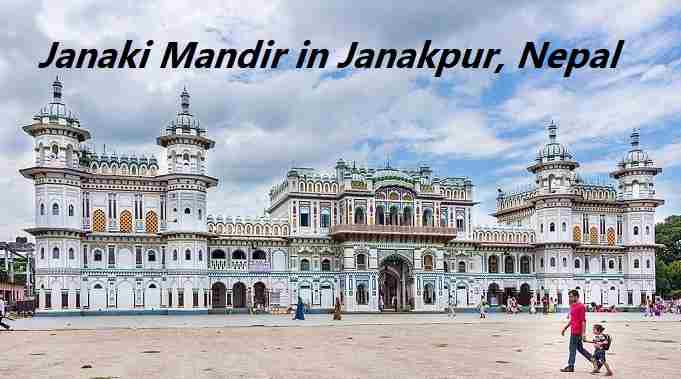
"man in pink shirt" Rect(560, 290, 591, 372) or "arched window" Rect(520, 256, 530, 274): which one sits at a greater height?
"man in pink shirt" Rect(560, 290, 591, 372)

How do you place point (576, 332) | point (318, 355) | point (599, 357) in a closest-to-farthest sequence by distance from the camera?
point (599, 357) → point (576, 332) → point (318, 355)

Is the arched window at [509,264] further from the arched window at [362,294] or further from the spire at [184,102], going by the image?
the spire at [184,102]

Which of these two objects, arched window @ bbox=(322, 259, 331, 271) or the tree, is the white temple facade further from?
the tree

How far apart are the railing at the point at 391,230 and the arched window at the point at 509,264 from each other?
29.0 feet

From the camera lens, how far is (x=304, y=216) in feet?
199

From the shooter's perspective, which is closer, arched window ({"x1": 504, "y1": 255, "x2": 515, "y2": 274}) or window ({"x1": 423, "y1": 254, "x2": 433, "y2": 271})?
window ({"x1": 423, "y1": 254, "x2": 433, "y2": 271})

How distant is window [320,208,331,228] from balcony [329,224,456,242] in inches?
30.5

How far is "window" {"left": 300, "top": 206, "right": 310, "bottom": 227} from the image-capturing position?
6050cm

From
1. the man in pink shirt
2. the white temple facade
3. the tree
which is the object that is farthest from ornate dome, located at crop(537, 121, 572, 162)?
the man in pink shirt

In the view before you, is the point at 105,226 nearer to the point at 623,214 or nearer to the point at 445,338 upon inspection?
the point at 445,338

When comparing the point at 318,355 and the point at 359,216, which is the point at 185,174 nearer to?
the point at 359,216

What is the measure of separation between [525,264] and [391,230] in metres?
16.0

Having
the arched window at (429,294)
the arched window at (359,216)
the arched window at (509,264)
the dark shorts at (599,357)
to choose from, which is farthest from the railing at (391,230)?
the dark shorts at (599,357)

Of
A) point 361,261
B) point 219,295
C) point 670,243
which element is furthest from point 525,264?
point 219,295
